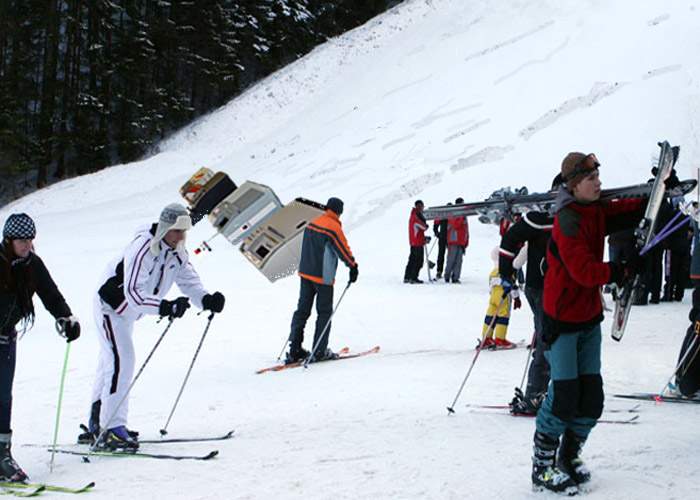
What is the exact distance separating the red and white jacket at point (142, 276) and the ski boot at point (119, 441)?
0.85m

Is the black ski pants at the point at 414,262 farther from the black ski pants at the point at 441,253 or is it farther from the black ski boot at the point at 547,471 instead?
the black ski boot at the point at 547,471

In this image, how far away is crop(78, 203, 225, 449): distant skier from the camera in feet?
17.6

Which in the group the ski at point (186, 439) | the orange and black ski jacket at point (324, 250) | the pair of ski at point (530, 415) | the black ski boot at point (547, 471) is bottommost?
the ski at point (186, 439)

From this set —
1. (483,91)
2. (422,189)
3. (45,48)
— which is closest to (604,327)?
(422,189)

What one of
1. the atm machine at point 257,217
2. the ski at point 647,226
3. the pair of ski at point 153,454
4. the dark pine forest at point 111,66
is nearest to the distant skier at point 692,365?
the ski at point 647,226

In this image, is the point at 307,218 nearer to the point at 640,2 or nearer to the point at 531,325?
the point at 531,325

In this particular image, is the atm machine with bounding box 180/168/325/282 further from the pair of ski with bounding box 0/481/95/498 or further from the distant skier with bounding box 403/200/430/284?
the pair of ski with bounding box 0/481/95/498

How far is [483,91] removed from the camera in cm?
2470

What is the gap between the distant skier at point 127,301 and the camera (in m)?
5.36

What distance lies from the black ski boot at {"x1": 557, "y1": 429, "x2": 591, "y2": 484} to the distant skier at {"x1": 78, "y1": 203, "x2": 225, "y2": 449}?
274cm

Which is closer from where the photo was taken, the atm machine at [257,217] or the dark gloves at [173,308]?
the dark gloves at [173,308]

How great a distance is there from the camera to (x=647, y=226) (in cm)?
390

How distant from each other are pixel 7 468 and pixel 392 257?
13.7 meters

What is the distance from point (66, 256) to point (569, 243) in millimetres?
17182
